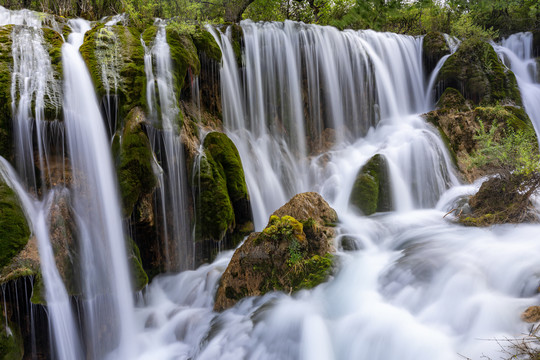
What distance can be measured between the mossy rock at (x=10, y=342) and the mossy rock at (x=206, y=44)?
6.89 metres

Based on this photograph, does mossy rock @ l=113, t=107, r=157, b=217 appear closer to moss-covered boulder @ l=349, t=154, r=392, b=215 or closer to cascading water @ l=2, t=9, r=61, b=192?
cascading water @ l=2, t=9, r=61, b=192

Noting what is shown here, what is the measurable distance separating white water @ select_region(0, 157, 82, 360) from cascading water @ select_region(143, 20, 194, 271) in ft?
6.67

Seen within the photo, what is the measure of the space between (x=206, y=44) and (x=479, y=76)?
9.23 meters

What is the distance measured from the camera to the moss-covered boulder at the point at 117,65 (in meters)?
6.21

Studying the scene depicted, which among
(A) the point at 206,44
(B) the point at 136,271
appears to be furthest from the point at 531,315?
(A) the point at 206,44

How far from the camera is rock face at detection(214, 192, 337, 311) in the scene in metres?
5.30

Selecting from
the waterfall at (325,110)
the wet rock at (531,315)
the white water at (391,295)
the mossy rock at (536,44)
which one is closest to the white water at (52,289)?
the white water at (391,295)

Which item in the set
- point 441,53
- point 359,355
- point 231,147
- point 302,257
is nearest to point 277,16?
point 441,53

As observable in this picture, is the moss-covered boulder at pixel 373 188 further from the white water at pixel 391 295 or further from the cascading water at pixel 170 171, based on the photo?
the cascading water at pixel 170 171

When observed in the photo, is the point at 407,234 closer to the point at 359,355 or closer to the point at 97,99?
the point at 359,355

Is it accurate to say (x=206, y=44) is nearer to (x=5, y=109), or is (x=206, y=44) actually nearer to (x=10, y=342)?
(x=5, y=109)

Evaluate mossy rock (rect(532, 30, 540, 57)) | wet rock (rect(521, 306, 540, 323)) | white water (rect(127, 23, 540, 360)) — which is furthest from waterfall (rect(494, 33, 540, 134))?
wet rock (rect(521, 306, 540, 323))

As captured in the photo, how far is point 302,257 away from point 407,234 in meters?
2.35

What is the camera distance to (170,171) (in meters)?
6.67
